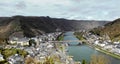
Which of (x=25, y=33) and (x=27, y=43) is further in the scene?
(x=25, y=33)

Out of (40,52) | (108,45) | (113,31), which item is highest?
(40,52)

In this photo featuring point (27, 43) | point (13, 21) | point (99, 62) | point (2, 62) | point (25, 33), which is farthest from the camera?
point (13, 21)

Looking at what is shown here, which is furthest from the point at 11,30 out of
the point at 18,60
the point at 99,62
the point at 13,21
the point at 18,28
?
the point at 99,62

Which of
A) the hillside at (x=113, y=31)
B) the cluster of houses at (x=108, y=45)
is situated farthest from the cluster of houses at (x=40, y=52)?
the hillside at (x=113, y=31)

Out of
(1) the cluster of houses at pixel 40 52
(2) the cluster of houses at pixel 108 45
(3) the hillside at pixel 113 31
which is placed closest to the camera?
(1) the cluster of houses at pixel 40 52

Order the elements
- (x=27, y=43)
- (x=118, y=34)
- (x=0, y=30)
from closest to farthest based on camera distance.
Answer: (x=27, y=43) → (x=118, y=34) → (x=0, y=30)

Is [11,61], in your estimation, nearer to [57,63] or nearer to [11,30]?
[57,63]

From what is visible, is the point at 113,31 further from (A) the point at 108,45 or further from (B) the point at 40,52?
(B) the point at 40,52

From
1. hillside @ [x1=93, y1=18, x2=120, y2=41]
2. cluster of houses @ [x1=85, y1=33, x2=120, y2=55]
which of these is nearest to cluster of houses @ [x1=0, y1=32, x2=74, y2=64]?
cluster of houses @ [x1=85, y1=33, x2=120, y2=55]

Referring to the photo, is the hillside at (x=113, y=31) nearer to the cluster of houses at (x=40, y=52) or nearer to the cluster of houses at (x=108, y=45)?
the cluster of houses at (x=108, y=45)

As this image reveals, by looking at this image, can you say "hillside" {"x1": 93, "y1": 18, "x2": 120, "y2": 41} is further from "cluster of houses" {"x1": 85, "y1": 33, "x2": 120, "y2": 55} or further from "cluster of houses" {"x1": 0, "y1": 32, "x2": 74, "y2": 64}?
"cluster of houses" {"x1": 0, "y1": 32, "x2": 74, "y2": 64}

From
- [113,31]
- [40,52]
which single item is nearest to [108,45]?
[40,52]
